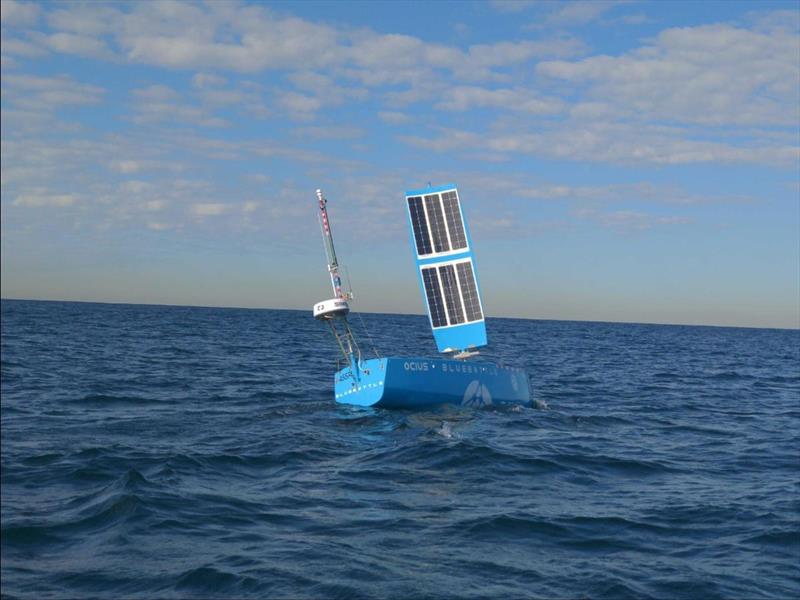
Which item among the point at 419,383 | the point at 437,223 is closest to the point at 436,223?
the point at 437,223

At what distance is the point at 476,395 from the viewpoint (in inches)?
951

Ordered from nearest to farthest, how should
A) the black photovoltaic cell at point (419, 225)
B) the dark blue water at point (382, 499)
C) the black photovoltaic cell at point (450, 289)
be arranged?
1. the dark blue water at point (382, 499)
2. the black photovoltaic cell at point (419, 225)
3. the black photovoltaic cell at point (450, 289)

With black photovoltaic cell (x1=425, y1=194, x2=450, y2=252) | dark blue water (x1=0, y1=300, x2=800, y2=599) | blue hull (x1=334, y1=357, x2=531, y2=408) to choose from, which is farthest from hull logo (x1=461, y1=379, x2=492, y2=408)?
black photovoltaic cell (x1=425, y1=194, x2=450, y2=252)

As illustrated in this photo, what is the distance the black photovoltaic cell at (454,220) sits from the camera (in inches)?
1032

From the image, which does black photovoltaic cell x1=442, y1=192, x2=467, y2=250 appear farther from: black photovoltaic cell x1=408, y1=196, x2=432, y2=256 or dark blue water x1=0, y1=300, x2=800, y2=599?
dark blue water x1=0, y1=300, x2=800, y2=599

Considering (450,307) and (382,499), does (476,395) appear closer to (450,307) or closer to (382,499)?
(450,307)

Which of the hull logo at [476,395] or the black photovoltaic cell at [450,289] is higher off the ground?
the black photovoltaic cell at [450,289]

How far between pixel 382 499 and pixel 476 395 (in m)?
11.2

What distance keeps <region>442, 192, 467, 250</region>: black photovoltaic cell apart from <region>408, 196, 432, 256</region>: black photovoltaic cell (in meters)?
0.86

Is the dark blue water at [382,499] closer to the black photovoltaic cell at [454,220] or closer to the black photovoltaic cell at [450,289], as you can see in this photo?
the black photovoltaic cell at [450,289]

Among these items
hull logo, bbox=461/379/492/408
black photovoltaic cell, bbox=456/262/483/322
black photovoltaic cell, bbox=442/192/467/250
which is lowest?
hull logo, bbox=461/379/492/408

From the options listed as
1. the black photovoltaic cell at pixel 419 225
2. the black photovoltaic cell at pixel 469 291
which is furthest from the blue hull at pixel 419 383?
the black photovoltaic cell at pixel 419 225

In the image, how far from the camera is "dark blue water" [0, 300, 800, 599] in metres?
9.40

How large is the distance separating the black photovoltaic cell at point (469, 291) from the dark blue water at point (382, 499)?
3890mm
